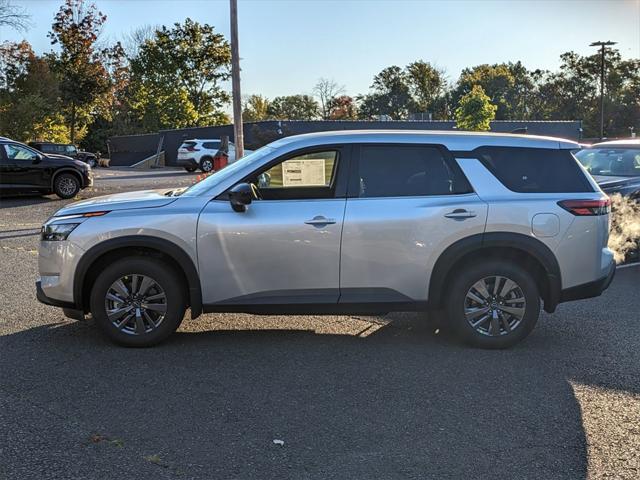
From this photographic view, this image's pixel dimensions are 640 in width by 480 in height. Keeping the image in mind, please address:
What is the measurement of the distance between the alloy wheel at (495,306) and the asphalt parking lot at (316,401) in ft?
0.78

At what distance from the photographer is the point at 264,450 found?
3508 millimetres

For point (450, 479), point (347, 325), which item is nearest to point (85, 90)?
point (347, 325)

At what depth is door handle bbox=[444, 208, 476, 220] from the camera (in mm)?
5172

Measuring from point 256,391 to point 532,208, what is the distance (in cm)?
278

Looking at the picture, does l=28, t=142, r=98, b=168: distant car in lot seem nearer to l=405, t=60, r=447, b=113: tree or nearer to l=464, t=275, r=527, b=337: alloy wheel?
l=464, t=275, r=527, b=337: alloy wheel

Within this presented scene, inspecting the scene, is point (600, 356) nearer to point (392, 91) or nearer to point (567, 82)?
point (567, 82)

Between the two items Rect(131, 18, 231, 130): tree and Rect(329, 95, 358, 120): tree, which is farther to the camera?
Rect(329, 95, 358, 120): tree

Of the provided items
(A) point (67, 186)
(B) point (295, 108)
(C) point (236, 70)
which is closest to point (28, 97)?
(A) point (67, 186)

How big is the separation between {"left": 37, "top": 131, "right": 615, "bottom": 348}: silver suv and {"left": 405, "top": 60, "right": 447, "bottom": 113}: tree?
80647 mm

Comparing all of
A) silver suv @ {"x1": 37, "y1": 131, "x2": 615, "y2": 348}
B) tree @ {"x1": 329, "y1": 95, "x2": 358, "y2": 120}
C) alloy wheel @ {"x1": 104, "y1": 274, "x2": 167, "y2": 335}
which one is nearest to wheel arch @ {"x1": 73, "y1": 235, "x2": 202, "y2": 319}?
silver suv @ {"x1": 37, "y1": 131, "x2": 615, "y2": 348}

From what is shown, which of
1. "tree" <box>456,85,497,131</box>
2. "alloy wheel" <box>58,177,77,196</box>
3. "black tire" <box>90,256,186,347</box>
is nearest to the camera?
"black tire" <box>90,256,186,347</box>

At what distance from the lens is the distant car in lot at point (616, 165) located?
8.97m

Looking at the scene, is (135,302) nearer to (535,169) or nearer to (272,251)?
(272,251)

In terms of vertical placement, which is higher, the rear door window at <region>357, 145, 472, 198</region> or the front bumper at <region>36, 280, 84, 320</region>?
the rear door window at <region>357, 145, 472, 198</region>
